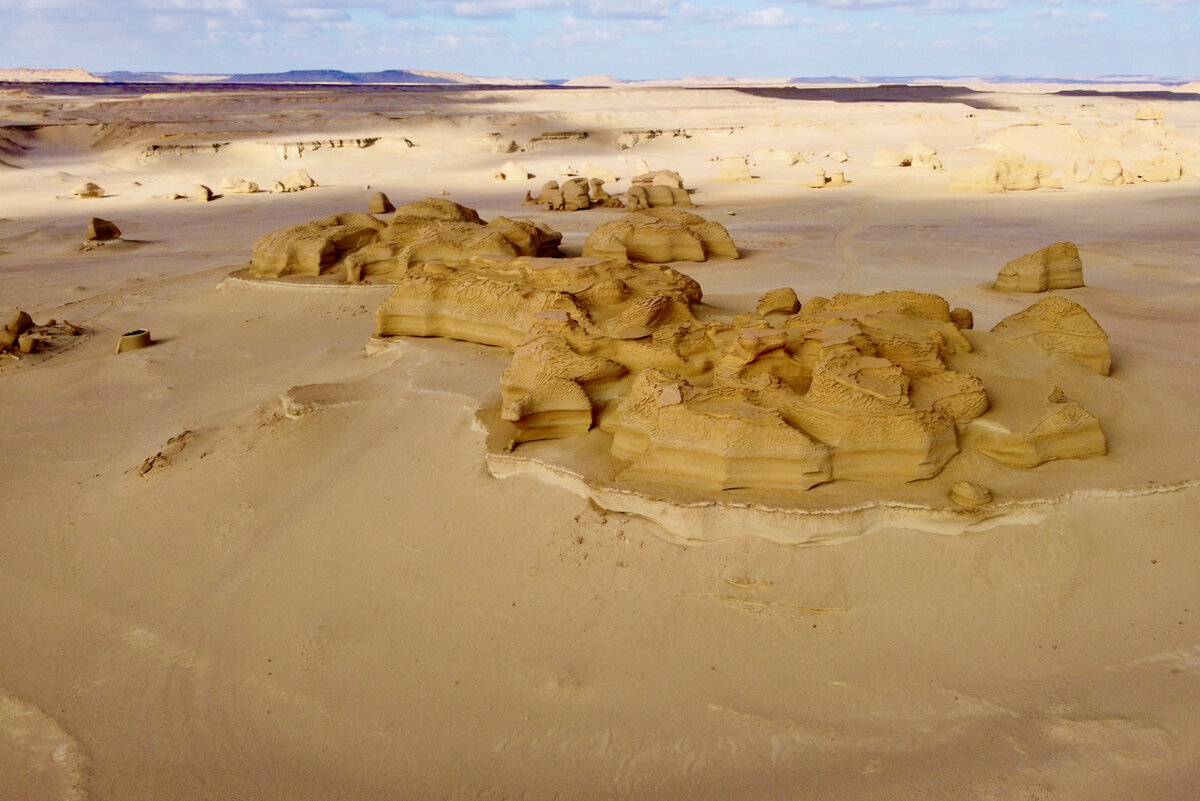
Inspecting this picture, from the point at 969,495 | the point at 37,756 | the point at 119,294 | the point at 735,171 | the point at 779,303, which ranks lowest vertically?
the point at 37,756

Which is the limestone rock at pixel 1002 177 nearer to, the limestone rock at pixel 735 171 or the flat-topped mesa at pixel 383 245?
the limestone rock at pixel 735 171

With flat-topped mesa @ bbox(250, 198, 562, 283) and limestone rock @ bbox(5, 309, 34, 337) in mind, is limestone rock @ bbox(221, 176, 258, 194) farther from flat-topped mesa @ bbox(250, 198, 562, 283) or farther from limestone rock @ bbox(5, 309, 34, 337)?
limestone rock @ bbox(5, 309, 34, 337)

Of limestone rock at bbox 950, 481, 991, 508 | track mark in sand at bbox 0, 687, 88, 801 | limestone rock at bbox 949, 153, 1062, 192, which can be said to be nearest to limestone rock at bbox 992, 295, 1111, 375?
limestone rock at bbox 950, 481, 991, 508

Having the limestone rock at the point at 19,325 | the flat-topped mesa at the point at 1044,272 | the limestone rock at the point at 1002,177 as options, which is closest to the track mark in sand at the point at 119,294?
the limestone rock at the point at 19,325

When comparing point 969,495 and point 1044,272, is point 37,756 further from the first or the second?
point 1044,272

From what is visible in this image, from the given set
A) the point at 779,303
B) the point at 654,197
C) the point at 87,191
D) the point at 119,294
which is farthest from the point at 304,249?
the point at 87,191

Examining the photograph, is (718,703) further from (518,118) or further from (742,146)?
(518,118)
